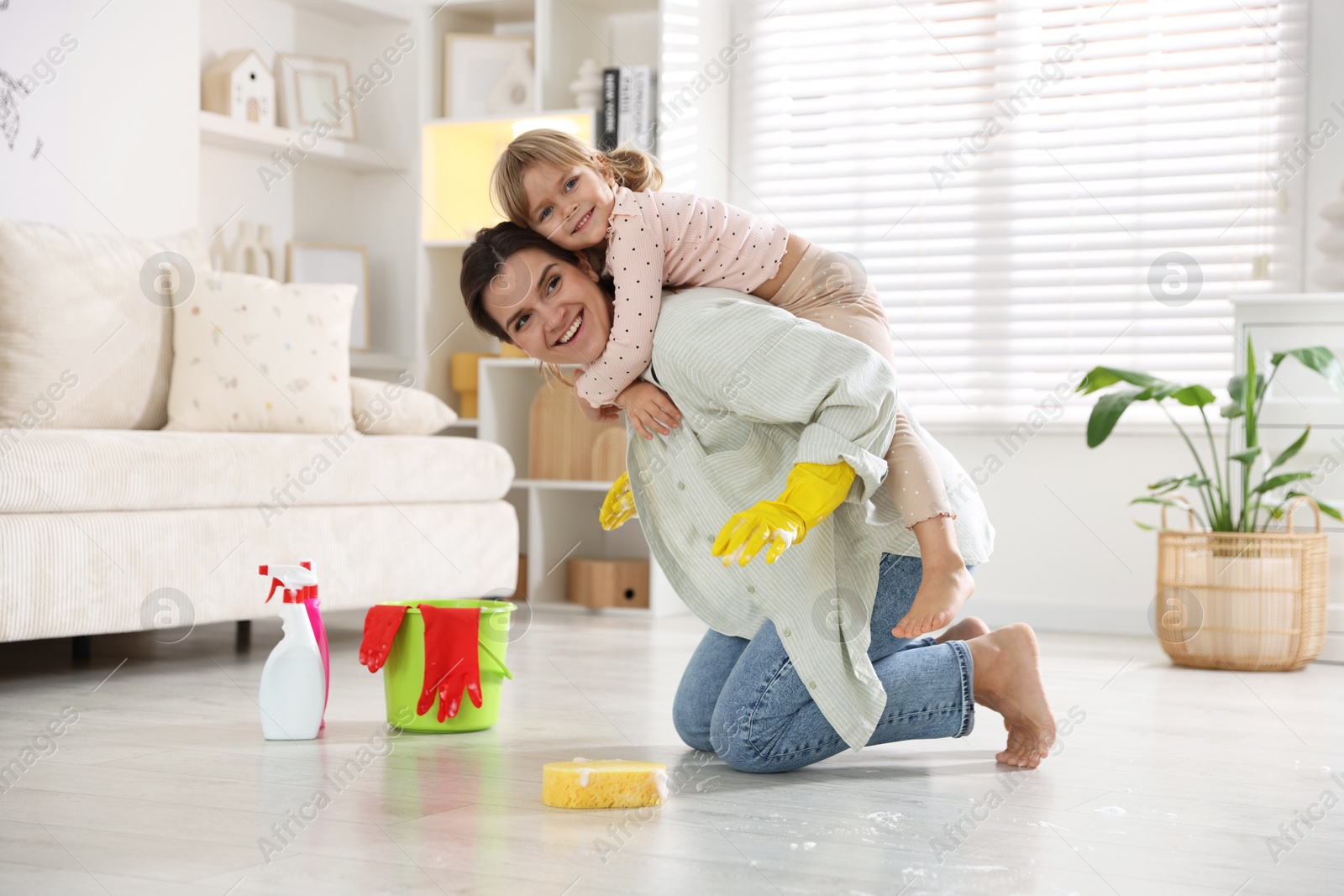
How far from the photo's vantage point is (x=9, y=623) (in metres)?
2.05

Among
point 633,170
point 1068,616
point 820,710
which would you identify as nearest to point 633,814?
point 820,710

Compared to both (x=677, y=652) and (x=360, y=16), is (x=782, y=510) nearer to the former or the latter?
(x=677, y=652)

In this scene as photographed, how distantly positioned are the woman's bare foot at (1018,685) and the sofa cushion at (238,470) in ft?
4.68

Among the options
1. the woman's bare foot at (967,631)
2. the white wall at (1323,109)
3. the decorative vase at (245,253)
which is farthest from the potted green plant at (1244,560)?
the decorative vase at (245,253)

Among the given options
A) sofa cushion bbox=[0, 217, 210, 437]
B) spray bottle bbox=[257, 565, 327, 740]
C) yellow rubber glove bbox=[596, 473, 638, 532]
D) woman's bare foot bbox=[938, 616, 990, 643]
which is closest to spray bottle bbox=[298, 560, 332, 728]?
spray bottle bbox=[257, 565, 327, 740]

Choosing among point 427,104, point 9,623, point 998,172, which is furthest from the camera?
point 427,104

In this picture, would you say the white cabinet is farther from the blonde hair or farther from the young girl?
the blonde hair

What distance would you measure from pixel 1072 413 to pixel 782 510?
7.24ft

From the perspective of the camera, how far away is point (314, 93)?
12.3 ft

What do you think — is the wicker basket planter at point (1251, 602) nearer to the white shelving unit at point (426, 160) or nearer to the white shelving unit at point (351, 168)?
the white shelving unit at point (426, 160)

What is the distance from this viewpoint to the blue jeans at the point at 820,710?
150 cm

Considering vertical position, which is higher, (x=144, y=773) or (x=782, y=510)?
(x=782, y=510)

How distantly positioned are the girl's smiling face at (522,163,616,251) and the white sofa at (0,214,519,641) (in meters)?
0.96

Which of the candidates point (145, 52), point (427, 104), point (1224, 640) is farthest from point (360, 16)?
point (1224, 640)
